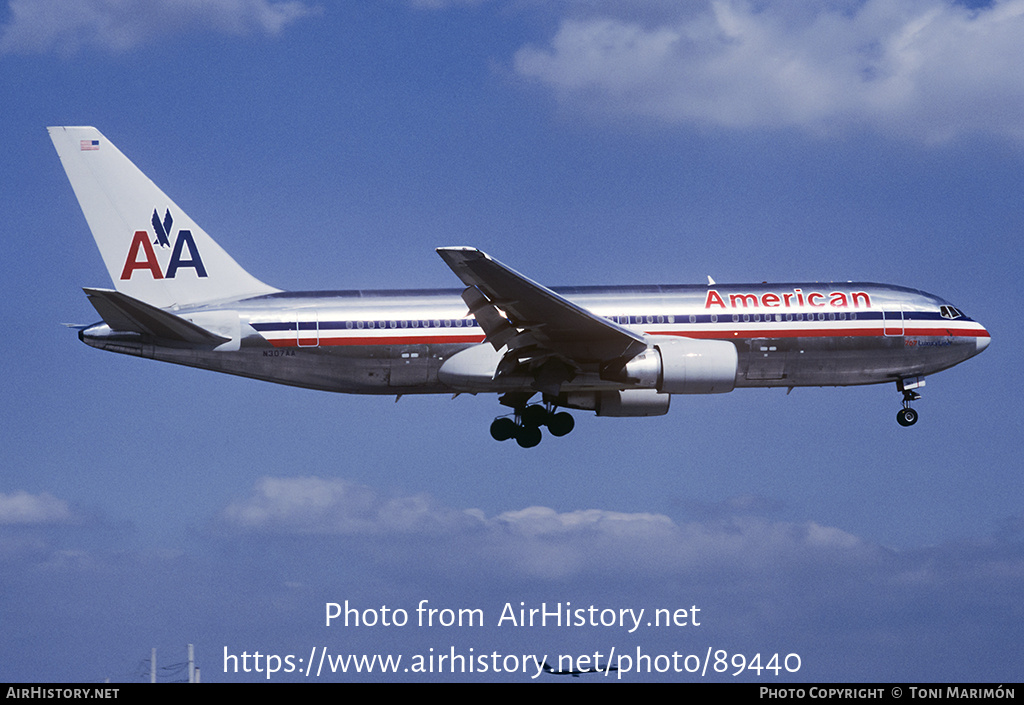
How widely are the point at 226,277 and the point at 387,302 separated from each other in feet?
20.3

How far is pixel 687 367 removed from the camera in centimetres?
3684

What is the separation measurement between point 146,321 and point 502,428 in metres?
11.4

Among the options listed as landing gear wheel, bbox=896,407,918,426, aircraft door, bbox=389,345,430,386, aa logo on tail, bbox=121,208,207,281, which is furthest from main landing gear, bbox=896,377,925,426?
aa logo on tail, bbox=121,208,207,281

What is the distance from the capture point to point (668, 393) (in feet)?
125

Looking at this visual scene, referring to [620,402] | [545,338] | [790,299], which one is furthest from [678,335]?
[545,338]

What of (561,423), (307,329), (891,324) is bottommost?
(561,423)

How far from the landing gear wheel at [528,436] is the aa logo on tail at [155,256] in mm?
11772

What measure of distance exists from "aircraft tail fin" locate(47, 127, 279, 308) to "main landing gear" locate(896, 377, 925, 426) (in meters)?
20.9

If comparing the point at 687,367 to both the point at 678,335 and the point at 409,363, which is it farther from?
the point at 409,363

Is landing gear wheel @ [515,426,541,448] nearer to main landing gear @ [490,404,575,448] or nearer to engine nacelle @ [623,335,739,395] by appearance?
main landing gear @ [490,404,575,448]

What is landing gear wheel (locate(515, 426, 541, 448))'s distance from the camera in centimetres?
4019

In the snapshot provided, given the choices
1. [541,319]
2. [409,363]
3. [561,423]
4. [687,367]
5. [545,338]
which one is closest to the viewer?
[541,319]

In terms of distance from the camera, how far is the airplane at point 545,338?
122ft
